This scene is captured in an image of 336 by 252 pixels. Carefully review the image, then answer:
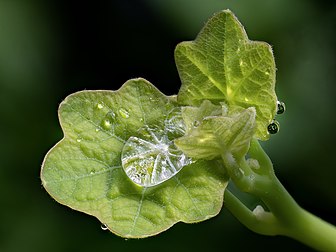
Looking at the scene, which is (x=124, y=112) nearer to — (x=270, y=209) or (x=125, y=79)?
(x=270, y=209)

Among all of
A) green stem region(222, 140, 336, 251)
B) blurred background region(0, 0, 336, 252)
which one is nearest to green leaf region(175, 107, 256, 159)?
green stem region(222, 140, 336, 251)

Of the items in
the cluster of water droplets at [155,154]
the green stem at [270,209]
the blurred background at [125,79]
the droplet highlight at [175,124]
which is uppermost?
the droplet highlight at [175,124]

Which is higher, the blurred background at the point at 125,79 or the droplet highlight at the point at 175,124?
the droplet highlight at the point at 175,124

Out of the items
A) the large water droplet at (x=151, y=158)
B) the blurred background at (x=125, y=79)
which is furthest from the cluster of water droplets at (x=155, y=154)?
the blurred background at (x=125, y=79)

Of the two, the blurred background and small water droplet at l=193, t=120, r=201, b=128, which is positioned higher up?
small water droplet at l=193, t=120, r=201, b=128

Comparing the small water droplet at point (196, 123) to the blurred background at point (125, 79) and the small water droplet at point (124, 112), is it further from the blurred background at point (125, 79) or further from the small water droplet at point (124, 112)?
the blurred background at point (125, 79)

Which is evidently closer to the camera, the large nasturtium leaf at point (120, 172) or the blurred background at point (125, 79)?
the large nasturtium leaf at point (120, 172)

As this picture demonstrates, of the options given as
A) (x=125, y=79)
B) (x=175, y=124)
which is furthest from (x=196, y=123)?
(x=125, y=79)

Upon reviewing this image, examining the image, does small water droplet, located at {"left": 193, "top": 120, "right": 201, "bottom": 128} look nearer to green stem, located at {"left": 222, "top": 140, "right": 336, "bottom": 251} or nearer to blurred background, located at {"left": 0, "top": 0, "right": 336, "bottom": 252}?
green stem, located at {"left": 222, "top": 140, "right": 336, "bottom": 251}
